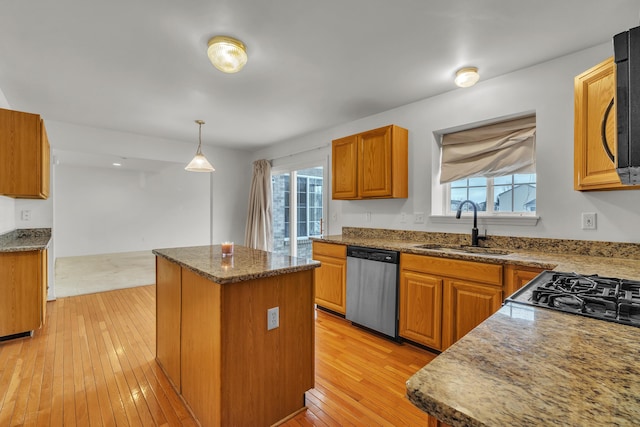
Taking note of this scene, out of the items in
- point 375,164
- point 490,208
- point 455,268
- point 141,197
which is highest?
point 375,164

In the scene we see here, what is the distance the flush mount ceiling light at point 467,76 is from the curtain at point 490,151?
515mm

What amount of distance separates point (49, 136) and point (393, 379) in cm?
487

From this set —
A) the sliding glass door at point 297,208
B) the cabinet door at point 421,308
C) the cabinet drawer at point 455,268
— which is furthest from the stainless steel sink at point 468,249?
the sliding glass door at point 297,208

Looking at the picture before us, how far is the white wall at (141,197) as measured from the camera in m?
4.38

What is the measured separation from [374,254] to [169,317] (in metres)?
1.78

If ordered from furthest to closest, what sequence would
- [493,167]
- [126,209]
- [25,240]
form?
[126,209] < [25,240] < [493,167]

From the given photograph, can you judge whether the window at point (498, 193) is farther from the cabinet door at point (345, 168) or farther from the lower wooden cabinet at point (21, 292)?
the lower wooden cabinet at point (21, 292)

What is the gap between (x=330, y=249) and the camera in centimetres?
328

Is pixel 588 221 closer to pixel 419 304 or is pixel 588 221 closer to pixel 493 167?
pixel 493 167

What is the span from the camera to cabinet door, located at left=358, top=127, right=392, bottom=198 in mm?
3080

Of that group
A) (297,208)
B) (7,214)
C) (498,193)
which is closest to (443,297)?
(498,193)

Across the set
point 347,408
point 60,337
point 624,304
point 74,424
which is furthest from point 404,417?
point 60,337

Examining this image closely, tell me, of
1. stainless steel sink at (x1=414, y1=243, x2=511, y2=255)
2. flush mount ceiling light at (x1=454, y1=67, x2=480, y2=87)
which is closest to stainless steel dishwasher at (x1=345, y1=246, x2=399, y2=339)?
stainless steel sink at (x1=414, y1=243, x2=511, y2=255)

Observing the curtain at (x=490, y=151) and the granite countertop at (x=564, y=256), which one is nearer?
the granite countertop at (x=564, y=256)
